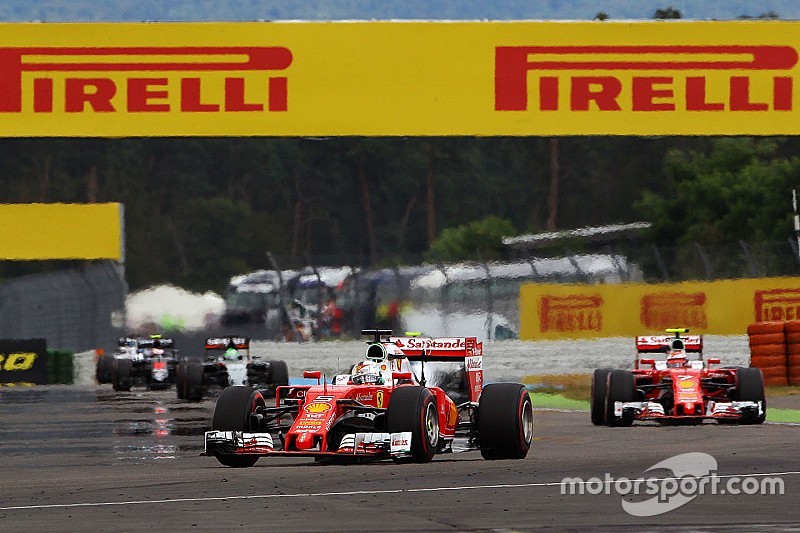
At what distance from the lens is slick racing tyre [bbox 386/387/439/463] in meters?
13.7

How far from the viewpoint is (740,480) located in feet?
39.5

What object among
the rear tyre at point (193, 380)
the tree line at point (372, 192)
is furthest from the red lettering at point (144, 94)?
the rear tyre at point (193, 380)

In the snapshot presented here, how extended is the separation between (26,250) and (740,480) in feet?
90.4

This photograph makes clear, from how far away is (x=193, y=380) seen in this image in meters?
29.0

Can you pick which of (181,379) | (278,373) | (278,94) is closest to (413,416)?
(278,373)

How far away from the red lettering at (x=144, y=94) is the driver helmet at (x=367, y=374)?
19960mm

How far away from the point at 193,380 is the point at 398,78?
877 cm

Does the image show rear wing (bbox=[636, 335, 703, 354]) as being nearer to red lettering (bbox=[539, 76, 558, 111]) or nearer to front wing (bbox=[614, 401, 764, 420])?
front wing (bbox=[614, 401, 764, 420])

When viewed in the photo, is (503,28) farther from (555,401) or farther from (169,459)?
(169,459)

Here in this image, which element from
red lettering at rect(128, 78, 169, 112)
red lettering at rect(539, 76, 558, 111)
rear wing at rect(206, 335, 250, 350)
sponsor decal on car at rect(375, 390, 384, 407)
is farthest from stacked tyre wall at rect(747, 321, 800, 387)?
sponsor decal on car at rect(375, 390, 384, 407)

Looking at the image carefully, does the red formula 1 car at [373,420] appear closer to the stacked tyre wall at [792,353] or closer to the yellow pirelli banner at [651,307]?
the stacked tyre wall at [792,353]

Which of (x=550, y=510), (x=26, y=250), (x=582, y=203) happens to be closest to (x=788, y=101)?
(x=582, y=203)

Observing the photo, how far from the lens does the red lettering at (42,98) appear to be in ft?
113

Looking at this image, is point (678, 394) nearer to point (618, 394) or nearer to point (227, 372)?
point (618, 394)
